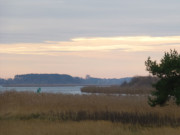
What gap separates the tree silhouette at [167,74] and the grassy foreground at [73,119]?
807 millimetres

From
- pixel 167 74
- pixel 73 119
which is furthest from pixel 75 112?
pixel 167 74

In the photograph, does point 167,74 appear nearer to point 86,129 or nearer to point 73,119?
point 73,119

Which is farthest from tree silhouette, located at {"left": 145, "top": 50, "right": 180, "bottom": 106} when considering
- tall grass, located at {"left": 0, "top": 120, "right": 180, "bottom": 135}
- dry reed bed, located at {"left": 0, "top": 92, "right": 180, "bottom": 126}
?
tall grass, located at {"left": 0, "top": 120, "right": 180, "bottom": 135}

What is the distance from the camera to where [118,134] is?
1575 centimetres

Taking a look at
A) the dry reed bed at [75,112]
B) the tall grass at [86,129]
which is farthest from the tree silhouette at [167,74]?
the tall grass at [86,129]

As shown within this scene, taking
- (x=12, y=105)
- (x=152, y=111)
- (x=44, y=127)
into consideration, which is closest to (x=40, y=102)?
(x=12, y=105)

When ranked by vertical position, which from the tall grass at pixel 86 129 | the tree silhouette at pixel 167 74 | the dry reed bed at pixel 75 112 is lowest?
the tall grass at pixel 86 129

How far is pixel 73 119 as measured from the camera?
21.2 metres

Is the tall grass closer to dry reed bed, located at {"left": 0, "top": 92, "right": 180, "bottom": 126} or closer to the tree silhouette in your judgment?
dry reed bed, located at {"left": 0, "top": 92, "right": 180, "bottom": 126}

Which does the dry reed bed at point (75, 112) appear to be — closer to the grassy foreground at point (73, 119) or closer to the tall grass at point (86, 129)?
the grassy foreground at point (73, 119)

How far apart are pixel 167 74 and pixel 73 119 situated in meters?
6.51

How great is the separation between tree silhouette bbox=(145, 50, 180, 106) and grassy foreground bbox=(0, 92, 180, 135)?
81 cm

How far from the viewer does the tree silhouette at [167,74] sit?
76.1ft

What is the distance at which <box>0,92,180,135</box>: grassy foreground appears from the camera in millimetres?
16500
